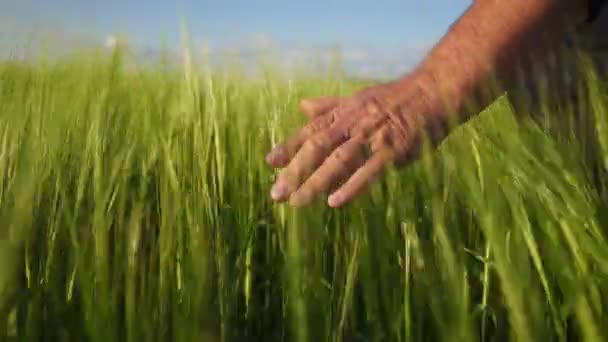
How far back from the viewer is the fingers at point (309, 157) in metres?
0.69

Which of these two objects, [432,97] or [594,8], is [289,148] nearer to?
[432,97]

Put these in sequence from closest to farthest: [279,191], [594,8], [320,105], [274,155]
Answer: [279,191] → [274,155] → [320,105] → [594,8]

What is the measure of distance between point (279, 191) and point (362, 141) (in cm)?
16

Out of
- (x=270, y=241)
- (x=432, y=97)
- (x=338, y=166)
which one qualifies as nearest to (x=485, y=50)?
(x=432, y=97)

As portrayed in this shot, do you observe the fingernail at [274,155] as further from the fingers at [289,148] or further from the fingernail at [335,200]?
the fingernail at [335,200]

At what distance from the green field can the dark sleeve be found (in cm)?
18

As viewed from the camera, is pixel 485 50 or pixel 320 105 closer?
pixel 485 50

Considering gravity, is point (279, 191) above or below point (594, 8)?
below

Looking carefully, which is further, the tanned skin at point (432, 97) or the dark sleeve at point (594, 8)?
the dark sleeve at point (594, 8)

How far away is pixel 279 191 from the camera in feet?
2.17

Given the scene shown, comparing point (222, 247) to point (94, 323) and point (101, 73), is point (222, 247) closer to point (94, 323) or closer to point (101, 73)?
point (94, 323)

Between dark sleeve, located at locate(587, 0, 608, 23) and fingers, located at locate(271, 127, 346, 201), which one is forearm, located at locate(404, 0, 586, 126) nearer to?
fingers, located at locate(271, 127, 346, 201)

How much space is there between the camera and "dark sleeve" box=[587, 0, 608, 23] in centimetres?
98

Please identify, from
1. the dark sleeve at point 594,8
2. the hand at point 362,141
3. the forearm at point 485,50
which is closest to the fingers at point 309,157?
the hand at point 362,141
